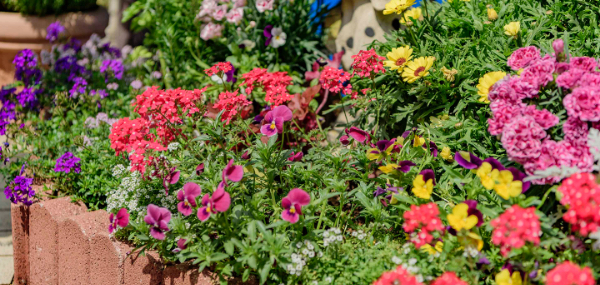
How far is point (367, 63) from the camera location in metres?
2.24

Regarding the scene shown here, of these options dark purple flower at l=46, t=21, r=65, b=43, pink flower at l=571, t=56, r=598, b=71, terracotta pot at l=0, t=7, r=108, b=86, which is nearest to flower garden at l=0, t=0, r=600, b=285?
pink flower at l=571, t=56, r=598, b=71

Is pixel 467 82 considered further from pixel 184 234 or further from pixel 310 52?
pixel 310 52

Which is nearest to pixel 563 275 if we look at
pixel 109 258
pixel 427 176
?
pixel 427 176

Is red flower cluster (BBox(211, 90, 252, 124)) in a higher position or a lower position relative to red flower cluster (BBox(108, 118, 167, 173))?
higher

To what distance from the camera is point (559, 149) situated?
1479 millimetres

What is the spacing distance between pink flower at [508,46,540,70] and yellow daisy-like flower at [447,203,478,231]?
573 mm

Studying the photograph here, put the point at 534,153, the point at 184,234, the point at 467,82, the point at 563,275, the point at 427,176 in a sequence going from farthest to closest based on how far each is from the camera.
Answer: the point at 467,82
the point at 184,234
the point at 427,176
the point at 534,153
the point at 563,275

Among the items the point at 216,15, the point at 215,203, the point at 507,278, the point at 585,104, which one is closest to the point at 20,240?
the point at 215,203

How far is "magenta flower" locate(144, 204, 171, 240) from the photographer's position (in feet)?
5.70

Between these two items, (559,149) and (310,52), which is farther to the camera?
(310,52)

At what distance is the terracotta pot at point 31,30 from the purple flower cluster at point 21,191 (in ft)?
5.37

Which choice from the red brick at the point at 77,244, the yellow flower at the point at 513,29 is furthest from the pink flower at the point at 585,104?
the red brick at the point at 77,244

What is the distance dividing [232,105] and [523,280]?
4.39 feet

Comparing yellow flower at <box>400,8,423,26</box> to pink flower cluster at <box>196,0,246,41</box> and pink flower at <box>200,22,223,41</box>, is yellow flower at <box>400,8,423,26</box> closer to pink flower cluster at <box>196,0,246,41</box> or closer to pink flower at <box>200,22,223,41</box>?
pink flower cluster at <box>196,0,246,41</box>
